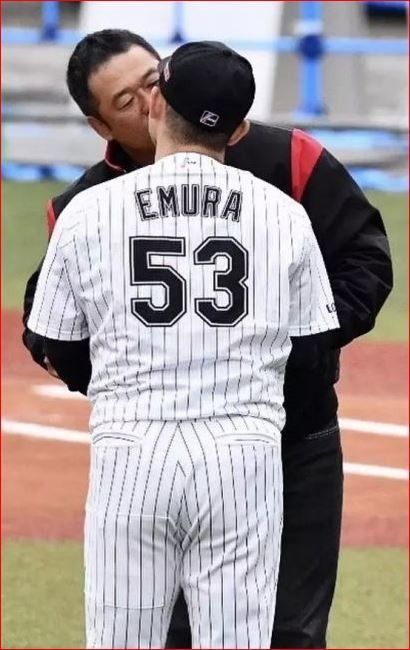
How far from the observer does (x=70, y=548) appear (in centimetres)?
578

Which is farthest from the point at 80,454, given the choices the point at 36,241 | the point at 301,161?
the point at 36,241

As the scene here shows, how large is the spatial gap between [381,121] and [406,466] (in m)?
8.81

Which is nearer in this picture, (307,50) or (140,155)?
(140,155)

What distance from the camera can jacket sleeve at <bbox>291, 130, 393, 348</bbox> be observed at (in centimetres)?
313

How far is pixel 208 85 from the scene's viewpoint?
271 cm

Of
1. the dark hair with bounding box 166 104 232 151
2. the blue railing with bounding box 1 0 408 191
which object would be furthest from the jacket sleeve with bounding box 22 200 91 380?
the blue railing with bounding box 1 0 408 191

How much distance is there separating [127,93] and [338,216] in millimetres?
587

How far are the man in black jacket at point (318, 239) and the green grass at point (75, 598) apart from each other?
1.64 m

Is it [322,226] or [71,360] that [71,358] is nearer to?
[71,360]

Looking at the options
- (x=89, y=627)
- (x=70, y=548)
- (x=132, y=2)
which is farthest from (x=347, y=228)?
(x=132, y=2)

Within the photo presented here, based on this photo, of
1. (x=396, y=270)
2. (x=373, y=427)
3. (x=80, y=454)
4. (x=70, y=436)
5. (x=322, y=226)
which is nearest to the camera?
(x=322, y=226)

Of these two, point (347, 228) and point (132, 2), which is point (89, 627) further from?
point (132, 2)

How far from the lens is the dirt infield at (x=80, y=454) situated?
618 centimetres

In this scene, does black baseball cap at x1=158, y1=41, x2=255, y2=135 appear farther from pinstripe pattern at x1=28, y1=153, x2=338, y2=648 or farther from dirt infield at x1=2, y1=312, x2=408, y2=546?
dirt infield at x1=2, y1=312, x2=408, y2=546
